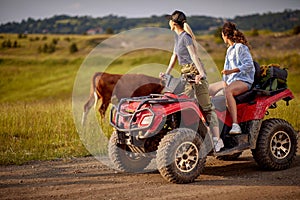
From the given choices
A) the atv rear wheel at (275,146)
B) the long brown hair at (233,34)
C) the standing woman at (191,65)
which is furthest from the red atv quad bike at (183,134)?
the long brown hair at (233,34)

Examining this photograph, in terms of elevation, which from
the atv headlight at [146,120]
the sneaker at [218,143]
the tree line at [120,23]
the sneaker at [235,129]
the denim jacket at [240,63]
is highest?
the tree line at [120,23]

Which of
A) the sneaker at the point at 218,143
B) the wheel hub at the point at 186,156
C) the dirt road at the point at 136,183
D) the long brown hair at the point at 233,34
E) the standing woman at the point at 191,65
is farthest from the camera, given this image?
the long brown hair at the point at 233,34

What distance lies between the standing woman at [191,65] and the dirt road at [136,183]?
2.47ft

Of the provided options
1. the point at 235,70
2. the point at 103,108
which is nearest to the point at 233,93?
the point at 235,70

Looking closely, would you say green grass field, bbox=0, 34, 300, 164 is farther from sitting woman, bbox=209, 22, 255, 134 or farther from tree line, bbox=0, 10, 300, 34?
tree line, bbox=0, 10, 300, 34

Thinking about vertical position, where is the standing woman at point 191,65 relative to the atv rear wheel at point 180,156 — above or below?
above

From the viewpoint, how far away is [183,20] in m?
7.30

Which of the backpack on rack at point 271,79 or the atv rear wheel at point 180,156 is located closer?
the atv rear wheel at point 180,156

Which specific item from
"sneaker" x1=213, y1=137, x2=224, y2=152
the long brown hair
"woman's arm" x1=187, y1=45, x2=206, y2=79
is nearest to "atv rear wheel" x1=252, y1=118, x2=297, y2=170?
"sneaker" x1=213, y1=137, x2=224, y2=152

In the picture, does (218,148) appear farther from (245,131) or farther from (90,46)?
(90,46)

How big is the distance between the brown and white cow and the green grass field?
117cm

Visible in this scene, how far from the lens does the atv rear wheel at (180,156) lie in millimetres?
6855

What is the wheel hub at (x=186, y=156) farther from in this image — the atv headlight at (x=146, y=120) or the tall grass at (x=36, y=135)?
the tall grass at (x=36, y=135)

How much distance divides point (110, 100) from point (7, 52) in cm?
4096
